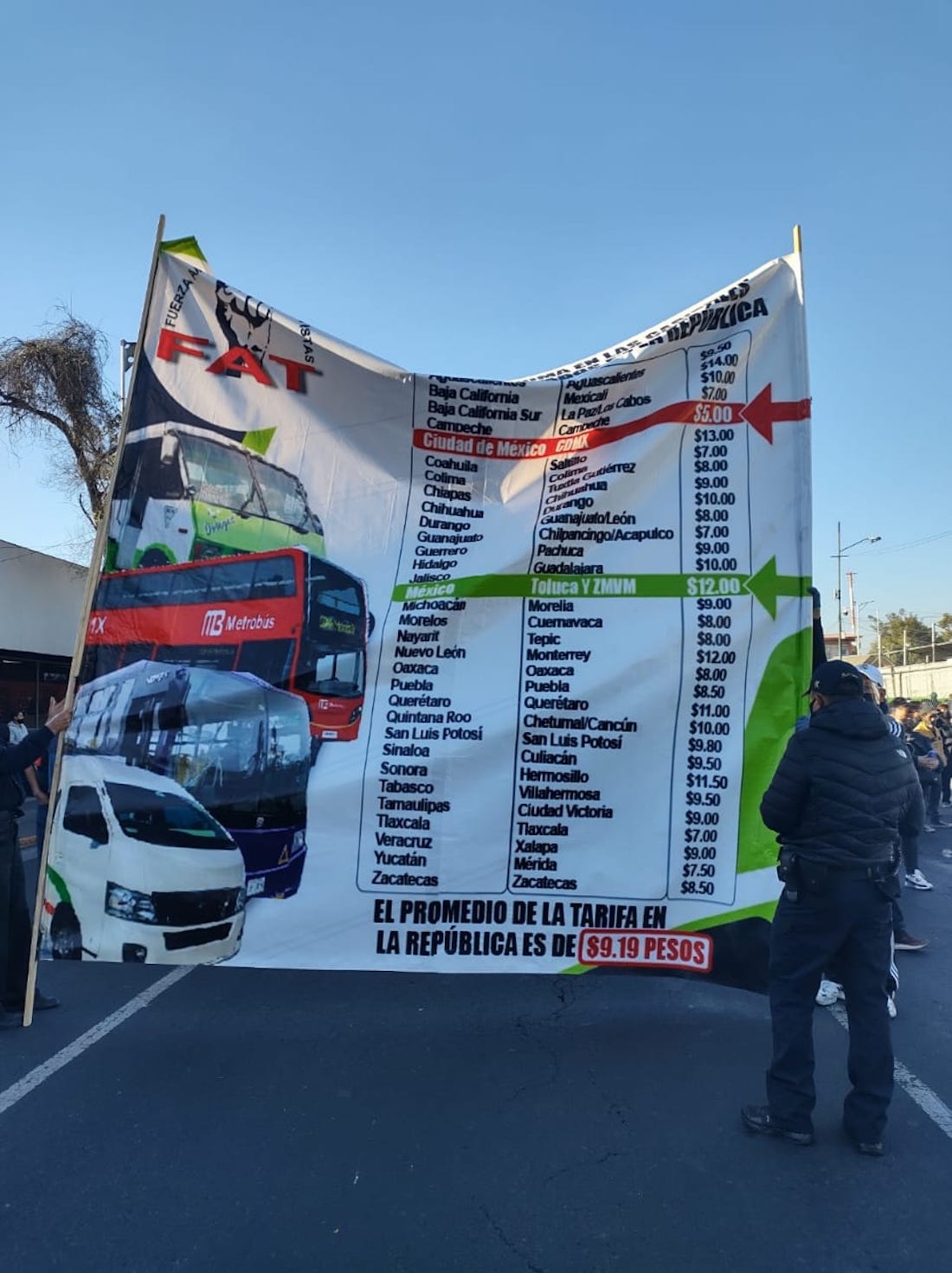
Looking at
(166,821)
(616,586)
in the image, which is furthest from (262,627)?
(616,586)

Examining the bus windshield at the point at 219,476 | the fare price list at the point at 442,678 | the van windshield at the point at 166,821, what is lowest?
the van windshield at the point at 166,821

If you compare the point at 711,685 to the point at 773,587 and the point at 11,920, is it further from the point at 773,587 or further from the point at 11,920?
the point at 11,920

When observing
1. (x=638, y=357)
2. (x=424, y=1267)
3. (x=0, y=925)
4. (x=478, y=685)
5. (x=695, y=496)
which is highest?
(x=638, y=357)

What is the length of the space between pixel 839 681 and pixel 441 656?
173 centimetres

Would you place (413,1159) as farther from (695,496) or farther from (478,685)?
(695,496)

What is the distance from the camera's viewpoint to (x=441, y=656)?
392cm

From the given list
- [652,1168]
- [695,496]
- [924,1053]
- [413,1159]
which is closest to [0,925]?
[413,1159]

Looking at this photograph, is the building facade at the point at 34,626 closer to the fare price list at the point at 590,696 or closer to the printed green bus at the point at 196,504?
the printed green bus at the point at 196,504

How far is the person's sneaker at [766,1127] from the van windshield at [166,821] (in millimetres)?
2445

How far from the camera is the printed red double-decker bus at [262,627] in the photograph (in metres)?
3.90

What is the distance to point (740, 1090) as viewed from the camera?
3.81 m

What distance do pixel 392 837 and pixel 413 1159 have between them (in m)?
1.24

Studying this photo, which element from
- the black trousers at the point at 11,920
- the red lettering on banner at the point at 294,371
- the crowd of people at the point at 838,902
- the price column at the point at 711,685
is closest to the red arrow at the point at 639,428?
the price column at the point at 711,685

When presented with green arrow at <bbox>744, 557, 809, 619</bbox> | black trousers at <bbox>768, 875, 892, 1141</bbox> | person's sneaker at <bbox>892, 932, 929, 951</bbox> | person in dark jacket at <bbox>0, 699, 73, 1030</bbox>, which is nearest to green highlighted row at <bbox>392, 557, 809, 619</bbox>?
green arrow at <bbox>744, 557, 809, 619</bbox>
